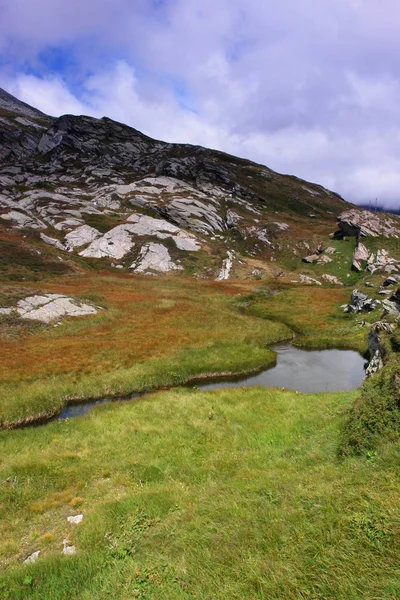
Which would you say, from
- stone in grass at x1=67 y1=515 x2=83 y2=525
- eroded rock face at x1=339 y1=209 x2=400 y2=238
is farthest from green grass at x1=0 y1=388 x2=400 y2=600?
eroded rock face at x1=339 y1=209 x2=400 y2=238

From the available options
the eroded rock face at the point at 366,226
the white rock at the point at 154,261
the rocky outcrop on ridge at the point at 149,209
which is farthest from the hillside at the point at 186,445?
the eroded rock face at the point at 366,226

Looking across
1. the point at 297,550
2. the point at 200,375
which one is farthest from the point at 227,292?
the point at 297,550

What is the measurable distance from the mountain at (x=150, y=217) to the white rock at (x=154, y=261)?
1.02 feet

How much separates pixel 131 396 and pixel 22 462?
499 inches

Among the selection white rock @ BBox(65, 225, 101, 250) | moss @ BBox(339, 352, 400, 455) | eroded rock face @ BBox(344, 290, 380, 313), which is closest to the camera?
moss @ BBox(339, 352, 400, 455)

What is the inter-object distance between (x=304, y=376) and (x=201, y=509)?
26.9 m

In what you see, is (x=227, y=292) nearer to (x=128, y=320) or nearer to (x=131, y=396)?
(x=128, y=320)

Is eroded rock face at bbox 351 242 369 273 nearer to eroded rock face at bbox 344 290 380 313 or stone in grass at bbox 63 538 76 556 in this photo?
eroded rock face at bbox 344 290 380 313

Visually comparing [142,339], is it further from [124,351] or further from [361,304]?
[361,304]

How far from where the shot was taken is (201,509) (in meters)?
11.0

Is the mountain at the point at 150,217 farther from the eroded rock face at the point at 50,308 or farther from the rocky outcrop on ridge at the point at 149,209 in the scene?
the eroded rock face at the point at 50,308

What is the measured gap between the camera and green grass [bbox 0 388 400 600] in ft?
22.8

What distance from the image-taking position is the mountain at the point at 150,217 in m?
98.6

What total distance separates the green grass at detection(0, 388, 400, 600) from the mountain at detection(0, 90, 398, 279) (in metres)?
60.5
